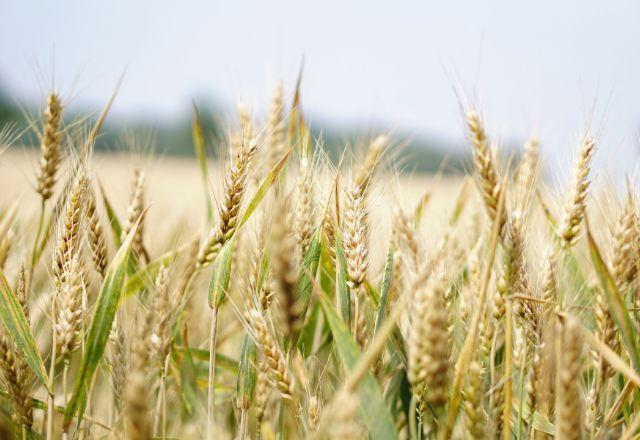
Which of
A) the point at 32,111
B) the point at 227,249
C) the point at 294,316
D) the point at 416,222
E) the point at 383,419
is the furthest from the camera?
the point at 32,111

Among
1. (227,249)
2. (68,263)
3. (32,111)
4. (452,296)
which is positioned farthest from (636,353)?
(32,111)

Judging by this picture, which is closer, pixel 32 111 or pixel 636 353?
pixel 636 353

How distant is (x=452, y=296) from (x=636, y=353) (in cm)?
45

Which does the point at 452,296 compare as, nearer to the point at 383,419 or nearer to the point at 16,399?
the point at 383,419

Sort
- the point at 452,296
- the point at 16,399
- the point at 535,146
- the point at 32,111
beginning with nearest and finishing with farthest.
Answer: the point at 16,399, the point at 452,296, the point at 32,111, the point at 535,146

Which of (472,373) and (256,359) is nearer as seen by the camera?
(472,373)

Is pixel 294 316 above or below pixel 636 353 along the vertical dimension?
above

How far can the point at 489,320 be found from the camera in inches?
52.9

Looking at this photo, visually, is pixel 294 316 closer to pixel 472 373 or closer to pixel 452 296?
pixel 472 373

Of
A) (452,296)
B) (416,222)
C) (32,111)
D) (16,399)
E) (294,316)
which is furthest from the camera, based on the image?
(32,111)

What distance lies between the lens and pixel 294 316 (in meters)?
0.84

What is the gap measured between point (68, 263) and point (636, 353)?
128 centimetres

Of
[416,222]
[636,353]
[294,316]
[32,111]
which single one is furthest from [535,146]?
[32,111]

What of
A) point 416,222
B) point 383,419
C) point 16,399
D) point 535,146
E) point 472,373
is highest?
point 535,146
